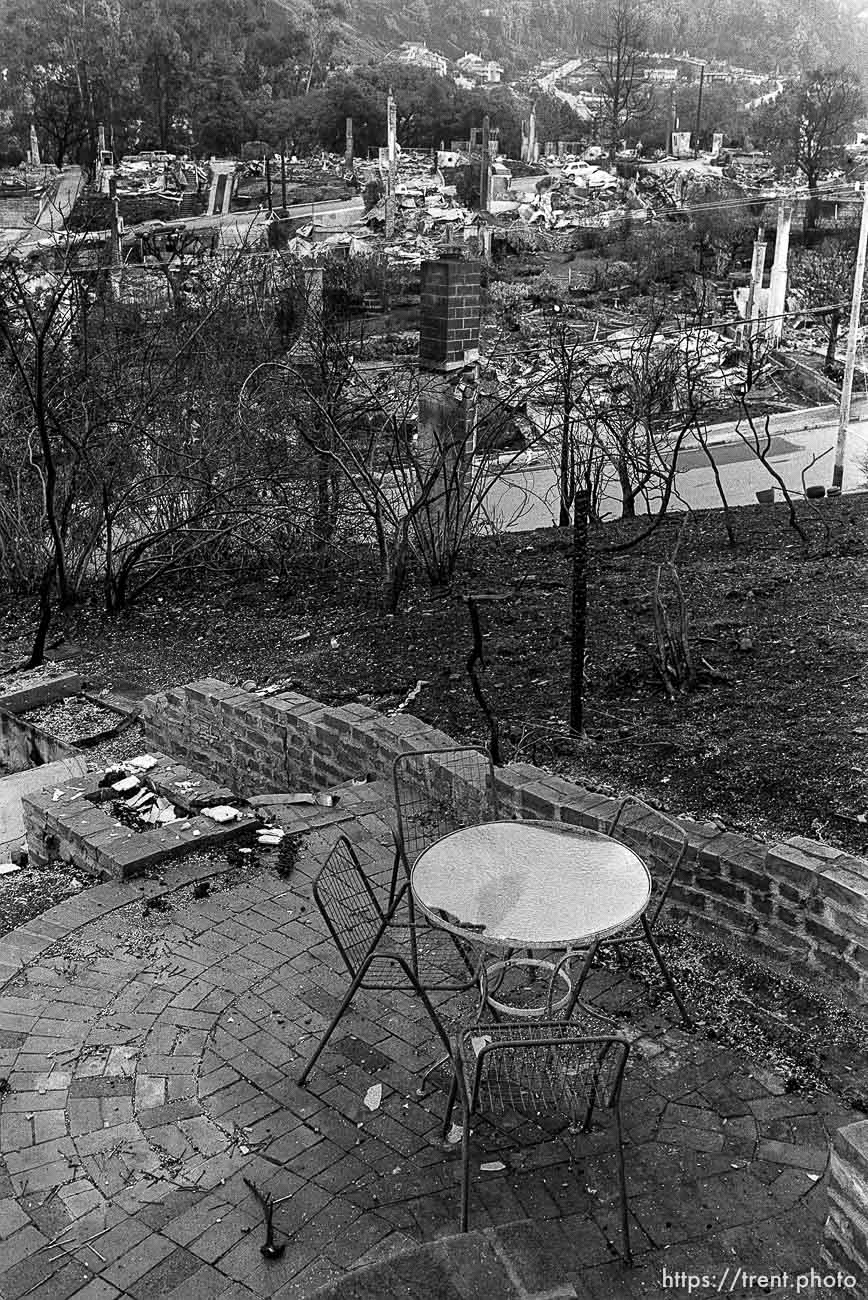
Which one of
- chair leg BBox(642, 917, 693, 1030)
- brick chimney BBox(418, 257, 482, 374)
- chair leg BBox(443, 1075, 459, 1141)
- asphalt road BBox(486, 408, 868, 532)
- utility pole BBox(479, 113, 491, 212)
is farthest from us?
utility pole BBox(479, 113, 491, 212)

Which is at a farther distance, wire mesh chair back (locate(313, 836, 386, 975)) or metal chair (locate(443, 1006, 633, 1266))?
wire mesh chair back (locate(313, 836, 386, 975))

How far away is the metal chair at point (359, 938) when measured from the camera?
→ 3.30 metres

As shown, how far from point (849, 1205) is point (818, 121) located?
291ft

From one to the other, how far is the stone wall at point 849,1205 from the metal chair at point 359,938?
1187 millimetres

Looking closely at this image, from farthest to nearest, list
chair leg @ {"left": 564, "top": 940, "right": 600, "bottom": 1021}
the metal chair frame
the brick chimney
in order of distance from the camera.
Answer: the brick chimney → the metal chair frame → chair leg @ {"left": 564, "top": 940, "right": 600, "bottom": 1021}

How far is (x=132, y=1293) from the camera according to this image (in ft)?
8.47

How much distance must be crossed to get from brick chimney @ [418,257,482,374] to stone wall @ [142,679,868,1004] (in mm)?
4257

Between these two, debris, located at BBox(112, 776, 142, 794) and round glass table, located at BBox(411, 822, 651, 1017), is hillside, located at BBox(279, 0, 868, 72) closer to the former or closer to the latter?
debris, located at BBox(112, 776, 142, 794)

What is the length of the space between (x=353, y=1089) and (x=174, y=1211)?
64cm

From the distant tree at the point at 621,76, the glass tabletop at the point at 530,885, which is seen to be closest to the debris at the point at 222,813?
the glass tabletop at the point at 530,885

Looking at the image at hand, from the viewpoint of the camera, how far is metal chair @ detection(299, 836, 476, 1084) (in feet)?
10.8

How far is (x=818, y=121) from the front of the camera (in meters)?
77.2

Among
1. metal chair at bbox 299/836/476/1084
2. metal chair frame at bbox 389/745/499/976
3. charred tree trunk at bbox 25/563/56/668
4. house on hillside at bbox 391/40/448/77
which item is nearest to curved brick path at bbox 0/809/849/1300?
metal chair at bbox 299/836/476/1084

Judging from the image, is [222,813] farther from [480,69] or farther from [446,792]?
[480,69]
